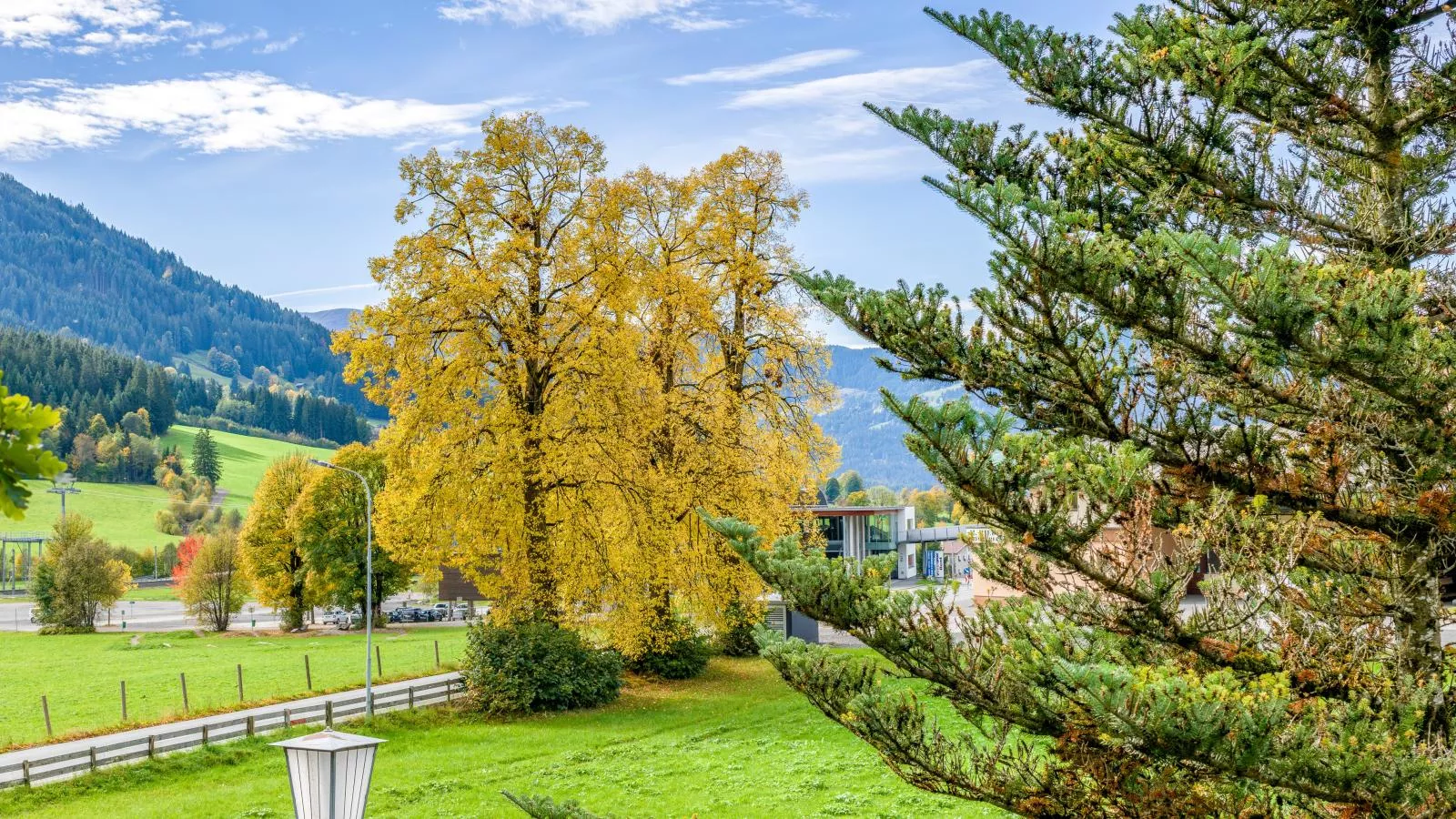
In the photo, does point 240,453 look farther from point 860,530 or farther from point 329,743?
point 329,743

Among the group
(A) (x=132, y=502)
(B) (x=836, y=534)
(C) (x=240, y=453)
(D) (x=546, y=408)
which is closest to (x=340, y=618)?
(B) (x=836, y=534)

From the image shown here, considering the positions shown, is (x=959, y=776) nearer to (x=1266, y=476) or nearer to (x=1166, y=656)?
(x=1166, y=656)

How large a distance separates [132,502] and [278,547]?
84435mm

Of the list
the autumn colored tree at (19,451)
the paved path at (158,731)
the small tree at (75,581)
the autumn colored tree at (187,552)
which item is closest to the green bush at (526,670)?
the paved path at (158,731)

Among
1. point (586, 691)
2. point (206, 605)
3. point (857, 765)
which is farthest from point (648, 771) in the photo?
point (206, 605)

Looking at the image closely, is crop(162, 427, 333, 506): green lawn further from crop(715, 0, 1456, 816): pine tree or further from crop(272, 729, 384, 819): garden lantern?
crop(715, 0, 1456, 816): pine tree

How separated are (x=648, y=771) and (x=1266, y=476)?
45.7ft

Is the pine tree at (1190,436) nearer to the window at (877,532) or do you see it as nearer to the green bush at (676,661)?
the green bush at (676,661)

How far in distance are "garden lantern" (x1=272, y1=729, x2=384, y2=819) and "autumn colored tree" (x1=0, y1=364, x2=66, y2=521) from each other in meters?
7.33

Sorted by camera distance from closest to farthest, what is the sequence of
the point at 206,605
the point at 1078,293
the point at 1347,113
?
1. the point at 1078,293
2. the point at 1347,113
3. the point at 206,605

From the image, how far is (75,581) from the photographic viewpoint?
5659 cm

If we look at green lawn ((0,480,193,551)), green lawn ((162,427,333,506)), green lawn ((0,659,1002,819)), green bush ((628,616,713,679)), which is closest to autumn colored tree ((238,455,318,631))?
green bush ((628,616,713,679))

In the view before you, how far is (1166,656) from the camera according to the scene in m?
7.15

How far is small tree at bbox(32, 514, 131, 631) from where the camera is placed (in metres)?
56.4
